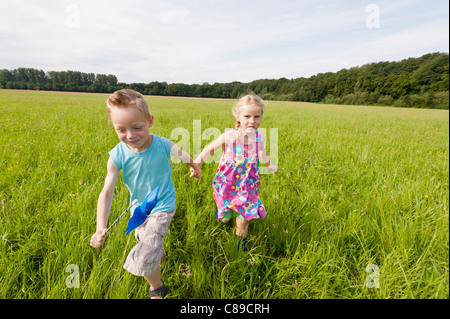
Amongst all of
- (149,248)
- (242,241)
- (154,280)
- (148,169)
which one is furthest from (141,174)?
(242,241)

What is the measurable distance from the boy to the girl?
47 cm

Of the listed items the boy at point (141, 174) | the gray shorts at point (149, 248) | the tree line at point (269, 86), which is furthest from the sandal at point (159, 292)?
the tree line at point (269, 86)

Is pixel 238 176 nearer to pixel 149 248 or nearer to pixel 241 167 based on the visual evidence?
pixel 241 167

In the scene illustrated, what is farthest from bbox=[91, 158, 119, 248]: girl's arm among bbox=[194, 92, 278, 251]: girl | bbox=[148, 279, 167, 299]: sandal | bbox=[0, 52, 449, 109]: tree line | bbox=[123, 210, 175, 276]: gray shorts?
bbox=[0, 52, 449, 109]: tree line

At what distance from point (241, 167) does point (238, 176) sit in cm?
11

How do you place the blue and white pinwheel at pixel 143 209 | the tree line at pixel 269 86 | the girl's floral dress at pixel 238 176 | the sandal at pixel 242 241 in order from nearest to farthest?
the blue and white pinwheel at pixel 143 209 < the sandal at pixel 242 241 < the girl's floral dress at pixel 238 176 < the tree line at pixel 269 86

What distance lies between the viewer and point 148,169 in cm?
162

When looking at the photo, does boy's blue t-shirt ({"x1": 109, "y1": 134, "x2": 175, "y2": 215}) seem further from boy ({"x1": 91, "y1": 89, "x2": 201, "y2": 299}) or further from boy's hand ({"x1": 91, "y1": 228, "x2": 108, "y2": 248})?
boy's hand ({"x1": 91, "y1": 228, "x2": 108, "y2": 248})

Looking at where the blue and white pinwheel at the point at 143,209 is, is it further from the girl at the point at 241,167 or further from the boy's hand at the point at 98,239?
the girl at the point at 241,167

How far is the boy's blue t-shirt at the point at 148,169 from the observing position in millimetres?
1590
